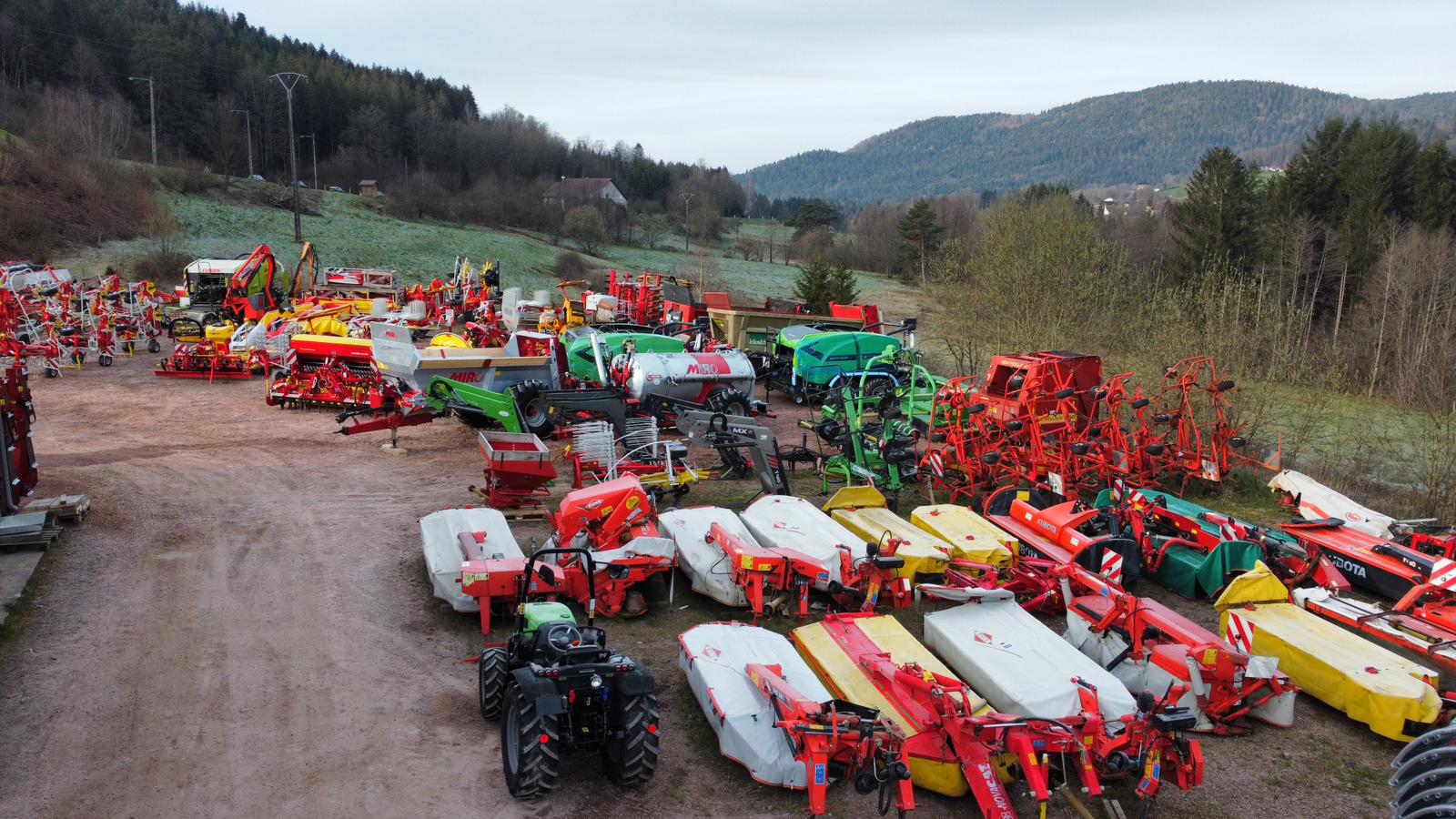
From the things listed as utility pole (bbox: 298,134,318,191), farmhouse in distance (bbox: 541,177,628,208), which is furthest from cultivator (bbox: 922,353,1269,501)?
utility pole (bbox: 298,134,318,191)

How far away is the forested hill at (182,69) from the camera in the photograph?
62.0m

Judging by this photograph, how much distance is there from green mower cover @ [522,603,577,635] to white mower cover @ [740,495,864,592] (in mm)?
2896

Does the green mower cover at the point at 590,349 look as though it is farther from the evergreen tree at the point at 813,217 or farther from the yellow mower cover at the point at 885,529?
the evergreen tree at the point at 813,217

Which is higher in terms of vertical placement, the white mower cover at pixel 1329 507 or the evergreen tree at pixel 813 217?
the evergreen tree at pixel 813 217

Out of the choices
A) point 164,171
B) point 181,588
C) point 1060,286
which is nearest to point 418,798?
point 181,588

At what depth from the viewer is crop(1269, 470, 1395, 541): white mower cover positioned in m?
11.2

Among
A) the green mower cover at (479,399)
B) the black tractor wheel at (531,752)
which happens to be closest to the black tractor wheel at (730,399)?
the green mower cover at (479,399)

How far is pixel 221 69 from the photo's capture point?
2785 inches

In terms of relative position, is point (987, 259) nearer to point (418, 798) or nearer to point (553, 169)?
point (418, 798)

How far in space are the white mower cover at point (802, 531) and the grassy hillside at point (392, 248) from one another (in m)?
35.4

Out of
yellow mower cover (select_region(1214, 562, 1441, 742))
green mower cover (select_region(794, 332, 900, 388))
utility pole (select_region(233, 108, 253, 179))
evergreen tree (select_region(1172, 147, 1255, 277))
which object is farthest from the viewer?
utility pole (select_region(233, 108, 253, 179))

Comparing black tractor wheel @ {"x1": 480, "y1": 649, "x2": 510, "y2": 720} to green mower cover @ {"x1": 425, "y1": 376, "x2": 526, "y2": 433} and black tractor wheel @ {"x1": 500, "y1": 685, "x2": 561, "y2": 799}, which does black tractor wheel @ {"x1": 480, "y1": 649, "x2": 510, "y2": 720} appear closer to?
black tractor wheel @ {"x1": 500, "y1": 685, "x2": 561, "y2": 799}

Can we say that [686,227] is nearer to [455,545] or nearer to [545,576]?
[455,545]

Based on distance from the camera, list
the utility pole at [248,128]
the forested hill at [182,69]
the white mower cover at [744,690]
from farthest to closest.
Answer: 1. the utility pole at [248,128]
2. the forested hill at [182,69]
3. the white mower cover at [744,690]
